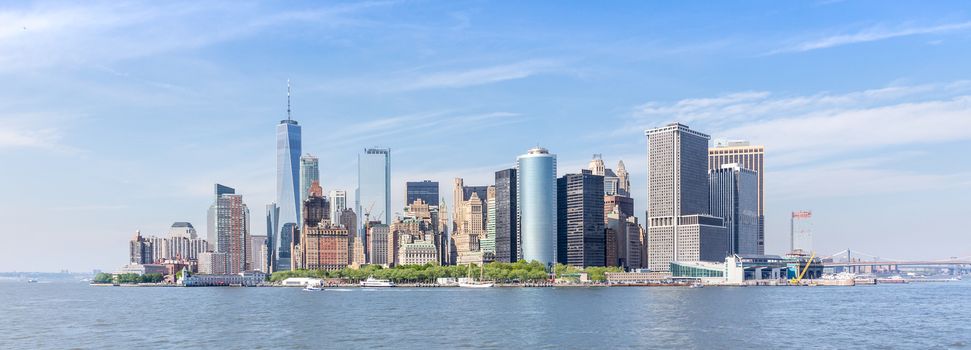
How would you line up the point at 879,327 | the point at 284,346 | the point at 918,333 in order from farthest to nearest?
the point at 879,327 < the point at 918,333 < the point at 284,346

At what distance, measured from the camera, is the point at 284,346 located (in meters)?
87.8

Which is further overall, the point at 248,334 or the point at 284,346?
the point at 248,334

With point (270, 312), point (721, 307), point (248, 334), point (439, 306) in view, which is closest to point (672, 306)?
point (721, 307)

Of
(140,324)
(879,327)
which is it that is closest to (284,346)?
(140,324)

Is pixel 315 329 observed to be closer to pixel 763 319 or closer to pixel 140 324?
pixel 140 324

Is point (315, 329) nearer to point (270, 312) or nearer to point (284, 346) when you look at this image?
point (284, 346)

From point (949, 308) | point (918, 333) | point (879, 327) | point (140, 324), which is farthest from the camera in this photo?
point (949, 308)

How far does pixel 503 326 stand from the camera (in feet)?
357

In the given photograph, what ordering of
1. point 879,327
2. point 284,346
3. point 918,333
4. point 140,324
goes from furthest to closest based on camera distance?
point 140,324 → point 879,327 → point 918,333 → point 284,346

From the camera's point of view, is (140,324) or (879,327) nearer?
(879,327)

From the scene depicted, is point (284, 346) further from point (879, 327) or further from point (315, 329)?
point (879, 327)

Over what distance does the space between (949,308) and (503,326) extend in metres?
75.7

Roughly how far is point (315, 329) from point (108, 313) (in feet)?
153

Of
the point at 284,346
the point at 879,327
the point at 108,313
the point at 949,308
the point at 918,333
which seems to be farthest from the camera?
the point at 949,308
